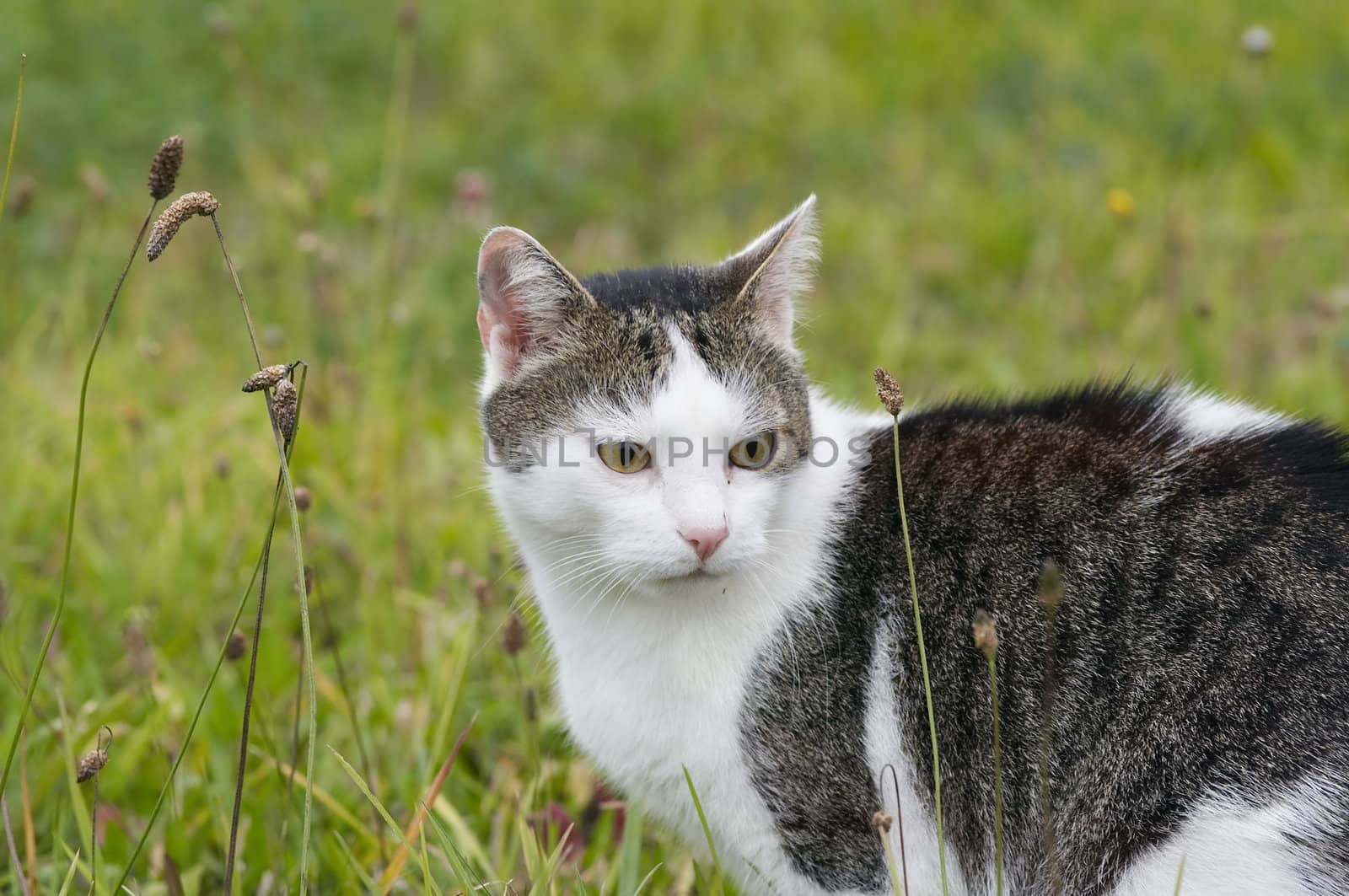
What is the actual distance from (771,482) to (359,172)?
16.0 feet

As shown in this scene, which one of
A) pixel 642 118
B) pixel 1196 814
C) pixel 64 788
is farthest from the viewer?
pixel 642 118

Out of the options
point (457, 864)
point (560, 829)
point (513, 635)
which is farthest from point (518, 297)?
point (560, 829)

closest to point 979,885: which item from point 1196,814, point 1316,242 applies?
point 1196,814

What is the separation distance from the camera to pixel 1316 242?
588 cm

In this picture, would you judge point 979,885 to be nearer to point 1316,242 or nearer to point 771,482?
point 771,482

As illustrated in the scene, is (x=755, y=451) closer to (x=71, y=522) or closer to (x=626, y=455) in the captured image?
(x=626, y=455)

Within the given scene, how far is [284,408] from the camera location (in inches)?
72.7

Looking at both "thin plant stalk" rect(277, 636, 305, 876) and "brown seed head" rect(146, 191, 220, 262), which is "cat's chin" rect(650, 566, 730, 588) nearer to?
"thin plant stalk" rect(277, 636, 305, 876)

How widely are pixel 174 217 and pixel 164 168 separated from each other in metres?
0.14

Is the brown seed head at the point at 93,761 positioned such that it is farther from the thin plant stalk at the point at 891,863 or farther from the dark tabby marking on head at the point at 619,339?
the thin plant stalk at the point at 891,863

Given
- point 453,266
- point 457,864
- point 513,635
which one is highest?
point 453,266

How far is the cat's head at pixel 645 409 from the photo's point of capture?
101 inches

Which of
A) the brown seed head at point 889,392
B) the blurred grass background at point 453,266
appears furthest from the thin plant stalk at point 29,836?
the brown seed head at point 889,392

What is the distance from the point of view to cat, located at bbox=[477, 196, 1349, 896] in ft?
7.55
